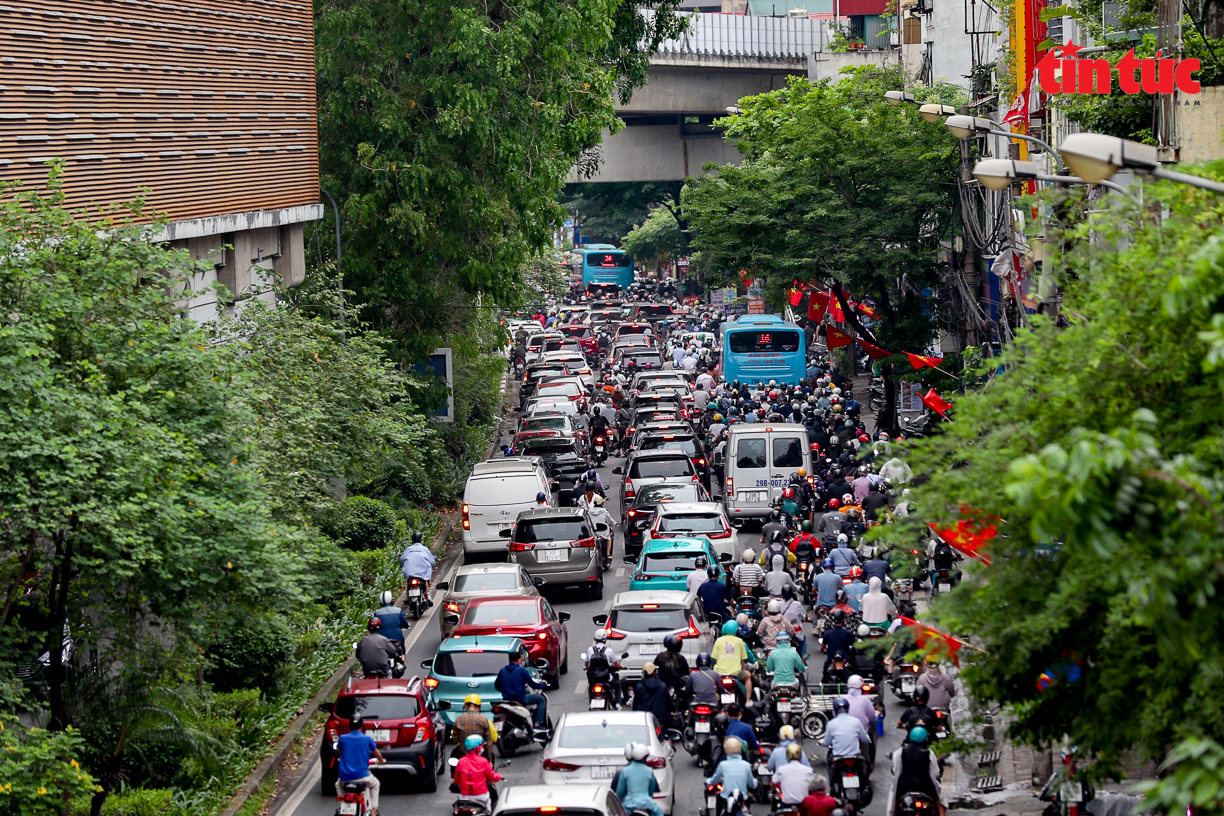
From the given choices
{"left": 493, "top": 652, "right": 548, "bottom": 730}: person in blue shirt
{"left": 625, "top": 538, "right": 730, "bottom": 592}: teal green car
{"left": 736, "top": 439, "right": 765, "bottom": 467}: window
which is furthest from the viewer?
{"left": 736, "top": 439, "right": 765, "bottom": 467}: window

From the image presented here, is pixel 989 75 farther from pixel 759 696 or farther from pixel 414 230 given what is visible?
pixel 759 696

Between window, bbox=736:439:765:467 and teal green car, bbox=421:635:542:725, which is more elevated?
window, bbox=736:439:765:467

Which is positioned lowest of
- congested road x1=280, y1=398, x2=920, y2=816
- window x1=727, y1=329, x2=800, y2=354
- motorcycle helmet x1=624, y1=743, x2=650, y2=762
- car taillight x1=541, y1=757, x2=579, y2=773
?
congested road x1=280, y1=398, x2=920, y2=816

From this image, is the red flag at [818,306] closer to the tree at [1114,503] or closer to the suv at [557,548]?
the suv at [557,548]

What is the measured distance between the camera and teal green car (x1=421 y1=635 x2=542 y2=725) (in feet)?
55.9

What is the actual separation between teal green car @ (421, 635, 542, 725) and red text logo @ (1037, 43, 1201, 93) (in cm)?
977

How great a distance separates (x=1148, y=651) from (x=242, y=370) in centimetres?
942

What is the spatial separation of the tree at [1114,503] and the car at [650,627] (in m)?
8.75

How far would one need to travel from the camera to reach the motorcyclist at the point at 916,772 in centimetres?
1299

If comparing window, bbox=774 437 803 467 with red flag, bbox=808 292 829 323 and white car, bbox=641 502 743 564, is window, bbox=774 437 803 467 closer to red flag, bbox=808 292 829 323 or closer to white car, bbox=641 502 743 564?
white car, bbox=641 502 743 564

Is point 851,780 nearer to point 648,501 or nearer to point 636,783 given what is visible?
point 636,783

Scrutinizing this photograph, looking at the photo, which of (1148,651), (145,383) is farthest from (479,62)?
(1148,651)

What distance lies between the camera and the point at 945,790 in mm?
15648

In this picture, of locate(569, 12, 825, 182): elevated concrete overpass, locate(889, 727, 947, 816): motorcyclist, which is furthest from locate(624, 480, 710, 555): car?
locate(569, 12, 825, 182): elevated concrete overpass
